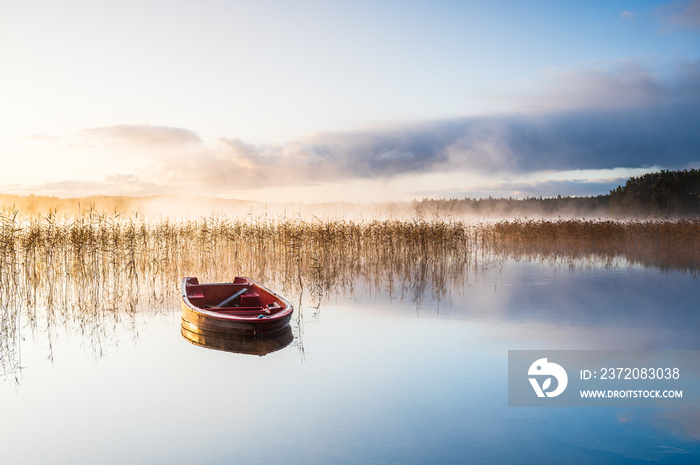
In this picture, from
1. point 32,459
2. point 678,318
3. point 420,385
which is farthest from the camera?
point 678,318

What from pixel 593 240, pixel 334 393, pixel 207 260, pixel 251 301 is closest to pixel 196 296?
pixel 251 301

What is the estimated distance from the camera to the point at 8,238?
13.0 m

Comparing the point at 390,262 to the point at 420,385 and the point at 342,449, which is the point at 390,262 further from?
the point at 342,449

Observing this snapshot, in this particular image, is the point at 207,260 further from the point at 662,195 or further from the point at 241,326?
the point at 662,195

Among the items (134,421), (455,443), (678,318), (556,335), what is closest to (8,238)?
(134,421)

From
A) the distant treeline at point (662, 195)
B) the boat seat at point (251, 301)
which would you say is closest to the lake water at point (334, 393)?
the boat seat at point (251, 301)

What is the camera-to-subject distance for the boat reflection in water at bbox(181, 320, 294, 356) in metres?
9.46

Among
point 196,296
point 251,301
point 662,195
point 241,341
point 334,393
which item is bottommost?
point 334,393

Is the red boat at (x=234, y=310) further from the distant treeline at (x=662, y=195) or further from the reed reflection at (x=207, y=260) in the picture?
the distant treeline at (x=662, y=195)

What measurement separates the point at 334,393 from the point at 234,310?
386 cm

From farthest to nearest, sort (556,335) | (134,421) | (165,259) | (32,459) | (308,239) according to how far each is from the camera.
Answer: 1. (308,239)
2. (165,259)
3. (556,335)
4. (134,421)
5. (32,459)

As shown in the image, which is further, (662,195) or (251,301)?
(662,195)

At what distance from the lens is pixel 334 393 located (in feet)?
24.8

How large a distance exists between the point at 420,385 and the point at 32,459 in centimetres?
501
